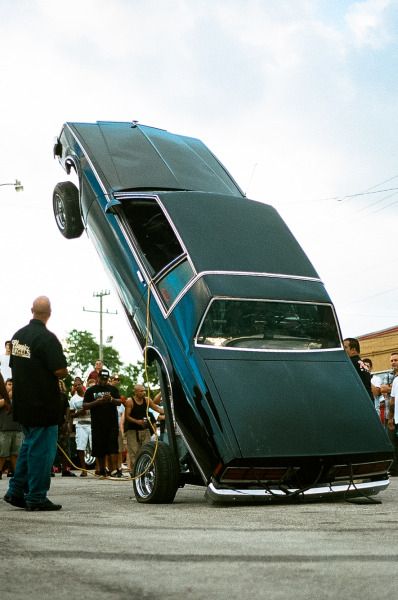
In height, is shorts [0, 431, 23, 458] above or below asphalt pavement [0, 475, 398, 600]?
above

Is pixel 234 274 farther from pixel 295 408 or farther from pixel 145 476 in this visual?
pixel 145 476

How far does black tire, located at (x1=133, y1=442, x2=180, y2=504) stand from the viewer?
844 centimetres

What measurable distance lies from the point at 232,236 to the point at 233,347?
135 centimetres

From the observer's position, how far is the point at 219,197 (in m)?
9.80

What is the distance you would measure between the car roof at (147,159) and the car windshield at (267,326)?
2.22m

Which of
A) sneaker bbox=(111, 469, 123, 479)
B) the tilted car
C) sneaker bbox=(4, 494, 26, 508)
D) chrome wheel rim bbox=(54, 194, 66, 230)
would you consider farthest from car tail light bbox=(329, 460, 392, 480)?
sneaker bbox=(111, 469, 123, 479)

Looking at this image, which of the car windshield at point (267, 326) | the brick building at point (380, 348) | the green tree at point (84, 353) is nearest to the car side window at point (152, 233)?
the car windshield at point (267, 326)

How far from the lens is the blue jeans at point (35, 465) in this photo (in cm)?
822

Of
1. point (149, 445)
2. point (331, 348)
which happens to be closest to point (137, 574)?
point (149, 445)

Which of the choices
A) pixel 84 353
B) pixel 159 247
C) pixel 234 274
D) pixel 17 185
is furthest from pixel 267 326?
pixel 84 353

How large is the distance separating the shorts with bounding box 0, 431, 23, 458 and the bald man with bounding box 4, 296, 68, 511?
7180 millimetres

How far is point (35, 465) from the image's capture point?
8.24 meters

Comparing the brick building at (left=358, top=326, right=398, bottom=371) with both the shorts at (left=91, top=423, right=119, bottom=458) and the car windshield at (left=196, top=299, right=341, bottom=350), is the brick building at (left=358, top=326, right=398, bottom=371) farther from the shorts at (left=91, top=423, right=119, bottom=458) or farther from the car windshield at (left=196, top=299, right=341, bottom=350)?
the car windshield at (left=196, top=299, right=341, bottom=350)

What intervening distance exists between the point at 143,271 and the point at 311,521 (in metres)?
3.58
